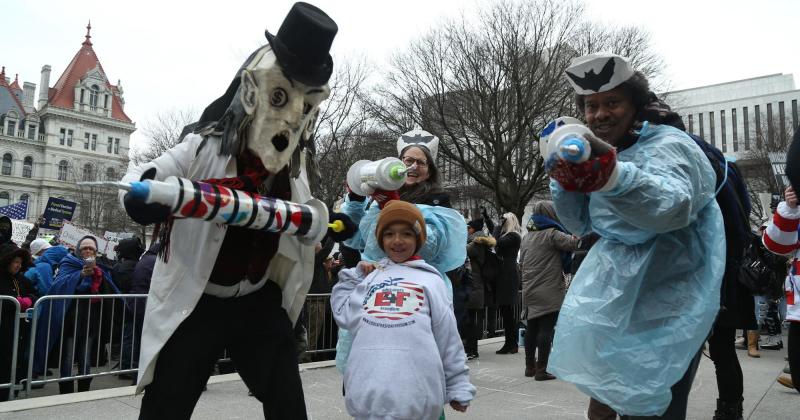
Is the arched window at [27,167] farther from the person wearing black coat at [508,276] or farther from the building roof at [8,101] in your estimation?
the person wearing black coat at [508,276]

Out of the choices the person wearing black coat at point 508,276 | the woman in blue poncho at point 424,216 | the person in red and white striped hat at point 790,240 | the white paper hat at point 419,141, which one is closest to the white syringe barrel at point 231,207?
the woman in blue poncho at point 424,216

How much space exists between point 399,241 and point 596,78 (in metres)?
1.23

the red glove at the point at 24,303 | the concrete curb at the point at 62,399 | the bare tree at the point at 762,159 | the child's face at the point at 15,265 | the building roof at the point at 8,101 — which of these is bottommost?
the concrete curb at the point at 62,399

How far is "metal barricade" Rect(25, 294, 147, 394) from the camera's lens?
567 centimetres

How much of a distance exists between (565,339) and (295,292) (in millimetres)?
1215

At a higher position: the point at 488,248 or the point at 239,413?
the point at 488,248

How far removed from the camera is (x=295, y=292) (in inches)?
102

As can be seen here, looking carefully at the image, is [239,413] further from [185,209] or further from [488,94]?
[488,94]

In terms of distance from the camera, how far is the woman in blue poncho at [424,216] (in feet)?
10.5

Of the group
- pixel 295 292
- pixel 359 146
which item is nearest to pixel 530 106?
pixel 359 146

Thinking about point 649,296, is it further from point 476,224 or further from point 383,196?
point 476,224

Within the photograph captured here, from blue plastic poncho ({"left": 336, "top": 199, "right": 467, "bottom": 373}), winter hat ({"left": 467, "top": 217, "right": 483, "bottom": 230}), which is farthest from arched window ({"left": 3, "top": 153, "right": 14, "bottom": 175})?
blue plastic poncho ({"left": 336, "top": 199, "right": 467, "bottom": 373})

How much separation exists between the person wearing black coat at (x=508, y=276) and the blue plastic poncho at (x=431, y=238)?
4.11 meters

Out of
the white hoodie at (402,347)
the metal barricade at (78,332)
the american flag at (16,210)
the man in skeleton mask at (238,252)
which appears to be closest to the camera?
the man in skeleton mask at (238,252)
